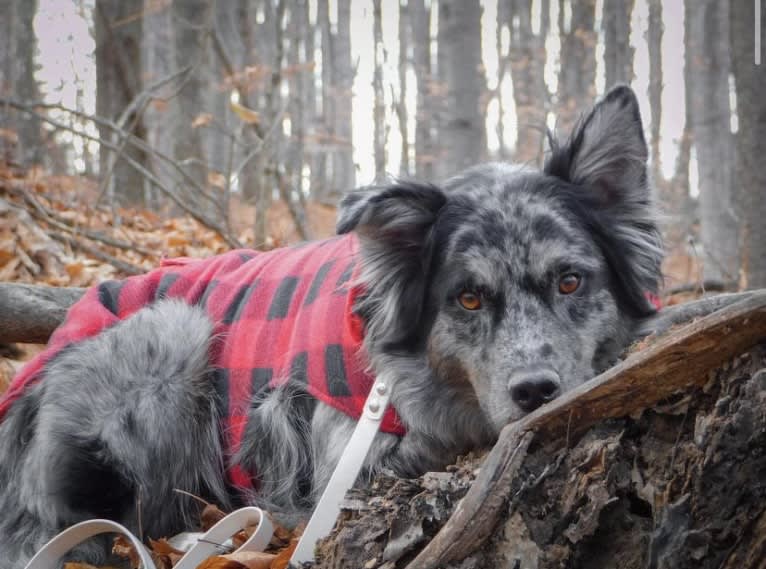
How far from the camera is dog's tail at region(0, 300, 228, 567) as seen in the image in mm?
3871

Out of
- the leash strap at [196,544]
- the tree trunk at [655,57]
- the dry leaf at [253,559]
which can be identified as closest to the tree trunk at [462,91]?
the leash strap at [196,544]

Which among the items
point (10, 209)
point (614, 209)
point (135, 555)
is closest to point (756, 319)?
point (614, 209)

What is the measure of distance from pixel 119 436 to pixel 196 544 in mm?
1052

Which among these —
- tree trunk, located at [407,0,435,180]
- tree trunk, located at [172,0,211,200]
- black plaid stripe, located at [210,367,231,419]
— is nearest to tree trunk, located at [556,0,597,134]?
tree trunk, located at [407,0,435,180]

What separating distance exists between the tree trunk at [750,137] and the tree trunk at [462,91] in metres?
5.19

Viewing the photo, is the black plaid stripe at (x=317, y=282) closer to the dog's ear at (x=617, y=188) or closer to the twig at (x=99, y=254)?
the dog's ear at (x=617, y=188)

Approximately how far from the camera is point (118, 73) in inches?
498

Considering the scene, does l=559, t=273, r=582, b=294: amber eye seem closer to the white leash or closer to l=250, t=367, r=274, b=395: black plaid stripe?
the white leash

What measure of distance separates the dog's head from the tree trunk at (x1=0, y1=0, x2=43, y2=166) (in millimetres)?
8138

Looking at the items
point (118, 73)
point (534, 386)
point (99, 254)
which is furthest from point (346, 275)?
point (118, 73)

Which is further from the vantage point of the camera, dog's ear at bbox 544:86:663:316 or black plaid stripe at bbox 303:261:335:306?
black plaid stripe at bbox 303:261:335:306

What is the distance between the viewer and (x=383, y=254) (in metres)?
3.93

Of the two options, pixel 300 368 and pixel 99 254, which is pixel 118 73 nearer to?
pixel 99 254

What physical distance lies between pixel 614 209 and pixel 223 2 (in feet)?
78.4
